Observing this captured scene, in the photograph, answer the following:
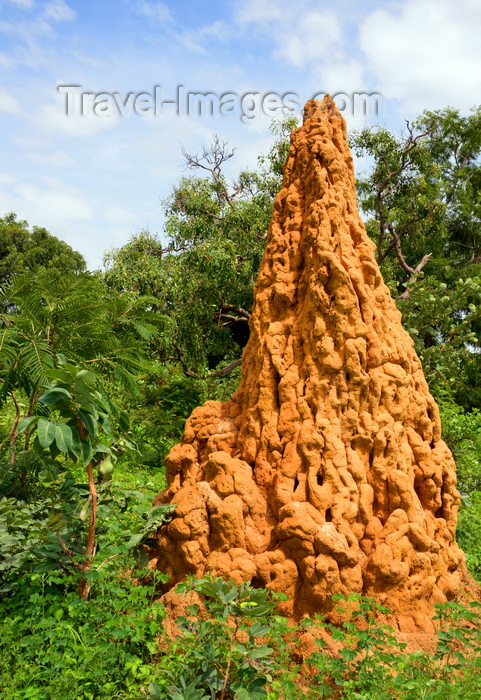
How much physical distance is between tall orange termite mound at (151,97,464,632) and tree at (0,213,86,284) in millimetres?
20659

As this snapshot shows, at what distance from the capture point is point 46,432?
9.84ft

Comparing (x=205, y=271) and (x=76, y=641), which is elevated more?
(x=205, y=271)

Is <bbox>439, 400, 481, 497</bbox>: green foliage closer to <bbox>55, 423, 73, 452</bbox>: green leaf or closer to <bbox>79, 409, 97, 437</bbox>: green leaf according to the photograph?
<bbox>79, 409, 97, 437</bbox>: green leaf

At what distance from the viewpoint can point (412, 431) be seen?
4094mm

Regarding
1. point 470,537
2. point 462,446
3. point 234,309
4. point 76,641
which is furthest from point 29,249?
point 76,641

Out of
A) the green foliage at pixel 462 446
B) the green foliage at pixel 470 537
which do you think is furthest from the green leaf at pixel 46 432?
the green foliage at pixel 462 446

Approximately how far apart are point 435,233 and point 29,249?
1780 cm

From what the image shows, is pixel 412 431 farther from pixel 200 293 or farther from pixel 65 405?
pixel 200 293

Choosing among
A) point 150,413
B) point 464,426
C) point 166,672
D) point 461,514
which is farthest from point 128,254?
point 166,672

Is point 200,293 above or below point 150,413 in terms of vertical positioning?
above

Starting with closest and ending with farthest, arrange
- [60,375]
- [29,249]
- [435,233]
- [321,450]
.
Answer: [60,375], [321,450], [435,233], [29,249]

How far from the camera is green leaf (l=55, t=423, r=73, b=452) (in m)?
3.00

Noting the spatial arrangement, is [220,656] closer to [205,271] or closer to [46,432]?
[46,432]

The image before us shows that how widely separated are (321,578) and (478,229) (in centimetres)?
1712
